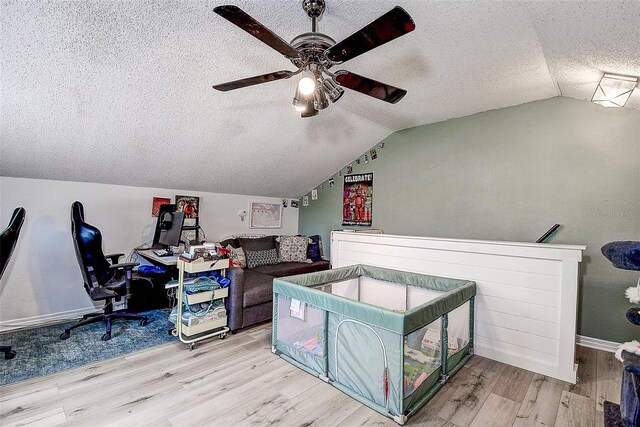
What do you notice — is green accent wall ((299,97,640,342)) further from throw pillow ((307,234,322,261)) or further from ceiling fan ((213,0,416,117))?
ceiling fan ((213,0,416,117))

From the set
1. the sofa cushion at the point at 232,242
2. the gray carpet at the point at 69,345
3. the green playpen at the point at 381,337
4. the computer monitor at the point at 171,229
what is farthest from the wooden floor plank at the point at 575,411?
the sofa cushion at the point at 232,242

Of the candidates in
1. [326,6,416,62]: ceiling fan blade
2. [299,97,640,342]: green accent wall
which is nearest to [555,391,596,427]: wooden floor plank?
[299,97,640,342]: green accent wall

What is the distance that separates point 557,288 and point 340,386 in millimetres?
1795

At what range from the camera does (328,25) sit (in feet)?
6.31

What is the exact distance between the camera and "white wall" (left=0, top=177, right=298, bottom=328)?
2865 mm

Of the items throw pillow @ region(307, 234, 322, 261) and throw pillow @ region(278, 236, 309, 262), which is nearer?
throw pillow @ region(278, 236, 309, 262)

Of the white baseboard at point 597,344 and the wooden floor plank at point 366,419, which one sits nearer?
the wooden floor plank at point 366,419

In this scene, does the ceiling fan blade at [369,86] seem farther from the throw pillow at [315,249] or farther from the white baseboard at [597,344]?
the throw pillow at [315,249]

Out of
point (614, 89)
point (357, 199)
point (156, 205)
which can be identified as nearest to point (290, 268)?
point (357, 199)

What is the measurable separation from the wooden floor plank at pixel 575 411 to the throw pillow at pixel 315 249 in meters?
3.33

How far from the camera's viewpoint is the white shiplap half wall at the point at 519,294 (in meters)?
2.16

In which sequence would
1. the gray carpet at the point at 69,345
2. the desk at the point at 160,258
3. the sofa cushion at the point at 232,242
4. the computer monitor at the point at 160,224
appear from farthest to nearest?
the sofa cushion at the point at 232,242 → the computer monitor at the point at 160,224 → the desk at the point at 160,258 → the gray carpet at the point at 69,345

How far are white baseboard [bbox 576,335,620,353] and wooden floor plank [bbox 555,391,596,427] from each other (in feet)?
3.65

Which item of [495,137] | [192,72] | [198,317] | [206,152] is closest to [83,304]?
[198,317]
